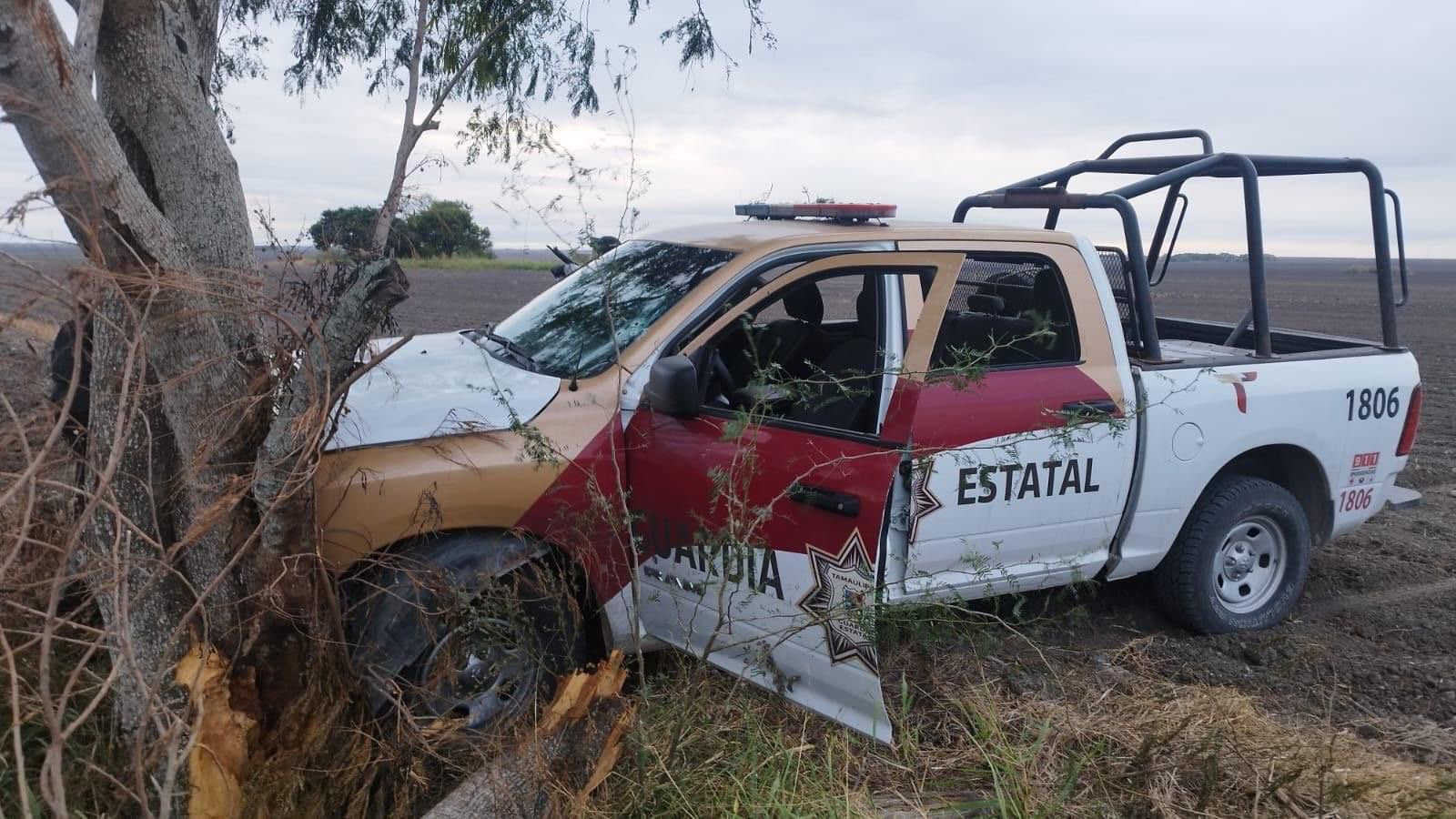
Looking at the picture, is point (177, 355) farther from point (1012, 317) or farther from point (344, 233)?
point (1012, 317)

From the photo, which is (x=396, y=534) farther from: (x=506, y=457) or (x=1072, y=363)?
(x=1072, y=363)

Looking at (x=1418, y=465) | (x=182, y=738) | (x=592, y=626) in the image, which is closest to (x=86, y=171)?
(x=182, y=738)

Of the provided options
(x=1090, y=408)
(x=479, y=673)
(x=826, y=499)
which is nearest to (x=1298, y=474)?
(x=1090, y=408)

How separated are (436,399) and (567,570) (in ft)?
2.55

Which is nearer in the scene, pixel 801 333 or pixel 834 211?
pixel 834 211

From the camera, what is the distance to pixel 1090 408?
4270 millimetres

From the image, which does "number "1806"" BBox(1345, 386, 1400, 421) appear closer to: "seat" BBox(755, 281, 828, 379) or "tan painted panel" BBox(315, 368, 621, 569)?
"seat" BBox(755, 281, 828, 379)

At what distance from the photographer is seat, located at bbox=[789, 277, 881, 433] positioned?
410 cm

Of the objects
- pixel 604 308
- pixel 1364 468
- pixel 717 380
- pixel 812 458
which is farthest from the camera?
pixel 1364 468

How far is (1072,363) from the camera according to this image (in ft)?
14.6

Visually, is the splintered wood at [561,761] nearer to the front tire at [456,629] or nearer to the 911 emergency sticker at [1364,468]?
the front tire at [456,629]

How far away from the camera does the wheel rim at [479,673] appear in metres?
3.48

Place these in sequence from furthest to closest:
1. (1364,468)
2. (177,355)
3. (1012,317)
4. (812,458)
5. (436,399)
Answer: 1. (1364,468)
2. (1012,317)
3. (436,399)
4. (812,458)
5. (177,355)

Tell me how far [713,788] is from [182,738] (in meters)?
1.59
